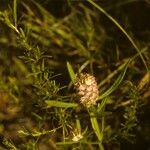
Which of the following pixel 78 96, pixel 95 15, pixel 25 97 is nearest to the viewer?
pixel 78 96

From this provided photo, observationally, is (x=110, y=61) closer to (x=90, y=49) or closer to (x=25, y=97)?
(x=90, y=49)

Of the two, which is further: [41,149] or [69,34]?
[69,34]

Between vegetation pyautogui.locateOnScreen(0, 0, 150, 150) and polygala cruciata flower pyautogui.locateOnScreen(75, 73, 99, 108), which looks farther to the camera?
vegetation pyautogui.locateOnScreen(0, 0, 150, 150)

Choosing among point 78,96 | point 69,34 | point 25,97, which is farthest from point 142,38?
point 78,96

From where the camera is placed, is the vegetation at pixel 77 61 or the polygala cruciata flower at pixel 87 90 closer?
the polygala cruciata flower at pixel 87 90

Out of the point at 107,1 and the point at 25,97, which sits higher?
the point at 107,1

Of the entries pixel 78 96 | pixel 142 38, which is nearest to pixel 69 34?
pixel 142 38

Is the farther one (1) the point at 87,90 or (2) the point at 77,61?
(2) the point at 77,61

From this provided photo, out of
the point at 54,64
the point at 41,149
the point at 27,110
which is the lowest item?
the point at 41,149

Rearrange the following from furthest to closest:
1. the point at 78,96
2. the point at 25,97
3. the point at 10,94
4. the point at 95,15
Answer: the point at 95,15, the point at 25,97, the point at 10,94, the point at 78,96
